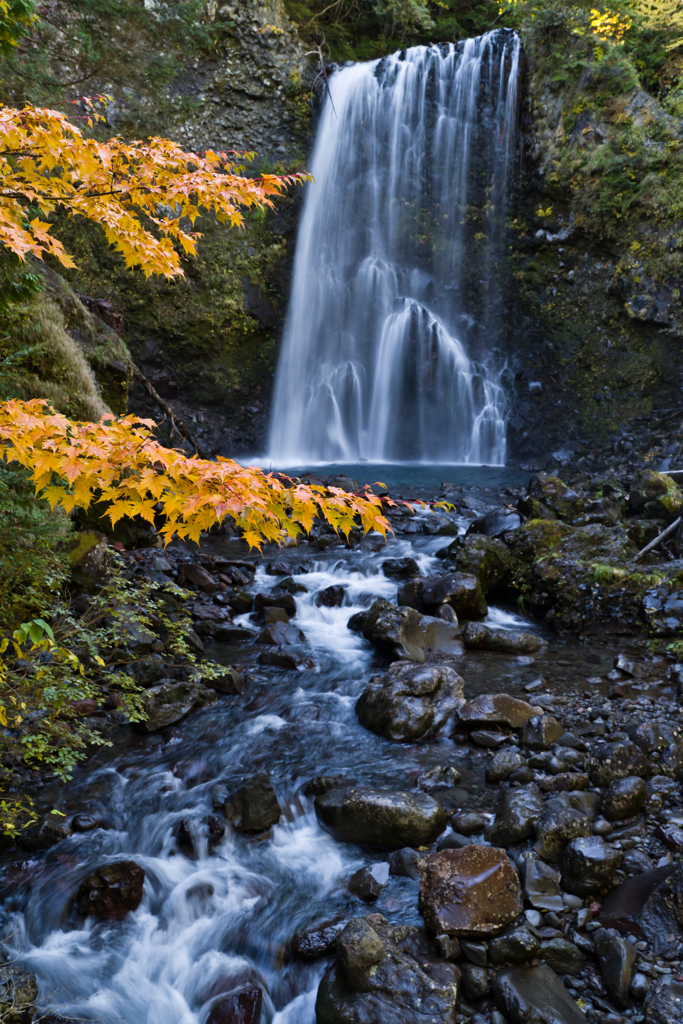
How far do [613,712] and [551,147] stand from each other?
50.0ft

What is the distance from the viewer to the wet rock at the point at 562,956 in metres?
2.58

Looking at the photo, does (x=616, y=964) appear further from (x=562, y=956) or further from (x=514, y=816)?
(x=514, y=816)

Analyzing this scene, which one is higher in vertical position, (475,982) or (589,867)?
(589,867)

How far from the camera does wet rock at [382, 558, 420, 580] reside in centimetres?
747

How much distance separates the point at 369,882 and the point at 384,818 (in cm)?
35

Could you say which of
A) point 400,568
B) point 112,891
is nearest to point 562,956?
point 112,891

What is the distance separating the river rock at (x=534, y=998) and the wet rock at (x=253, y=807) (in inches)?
62.0

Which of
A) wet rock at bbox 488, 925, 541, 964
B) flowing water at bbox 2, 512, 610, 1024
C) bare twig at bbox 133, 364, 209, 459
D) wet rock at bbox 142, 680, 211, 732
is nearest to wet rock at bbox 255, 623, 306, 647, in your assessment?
flowing water at bbox 2, 512, 610, 1024

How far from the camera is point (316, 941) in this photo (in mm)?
2836

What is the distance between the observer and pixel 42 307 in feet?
21.1

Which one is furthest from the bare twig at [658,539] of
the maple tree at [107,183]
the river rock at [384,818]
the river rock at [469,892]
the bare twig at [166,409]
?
the bare twig at [166,409]

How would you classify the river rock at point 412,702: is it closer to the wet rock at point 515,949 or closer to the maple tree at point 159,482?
the wet rock at point 515,949

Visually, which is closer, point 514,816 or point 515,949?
point 515,949

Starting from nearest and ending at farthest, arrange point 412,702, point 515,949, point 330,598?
point 515,949
point 412,702
point 330,598
